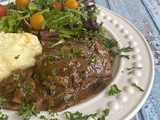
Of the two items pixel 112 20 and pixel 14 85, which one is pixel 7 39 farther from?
pixel 112 20

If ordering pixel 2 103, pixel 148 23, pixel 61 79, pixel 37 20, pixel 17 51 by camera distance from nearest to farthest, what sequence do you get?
pixel 2 103 → pixel 61 79 → pixel 17 51 → pixel 37 20 → pixel 148 23

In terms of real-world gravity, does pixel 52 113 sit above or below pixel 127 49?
below

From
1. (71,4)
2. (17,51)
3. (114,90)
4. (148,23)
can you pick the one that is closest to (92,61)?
(114,90)

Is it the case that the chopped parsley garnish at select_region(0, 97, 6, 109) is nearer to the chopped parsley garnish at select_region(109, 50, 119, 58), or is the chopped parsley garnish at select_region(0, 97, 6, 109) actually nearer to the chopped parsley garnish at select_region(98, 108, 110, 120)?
the chopped parsley garnish at select_region(98, 108, 110, 120)

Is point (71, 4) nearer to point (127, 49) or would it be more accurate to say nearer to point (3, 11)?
point (3, 11)

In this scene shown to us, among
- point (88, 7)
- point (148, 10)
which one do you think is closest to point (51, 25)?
point (88, 7)
